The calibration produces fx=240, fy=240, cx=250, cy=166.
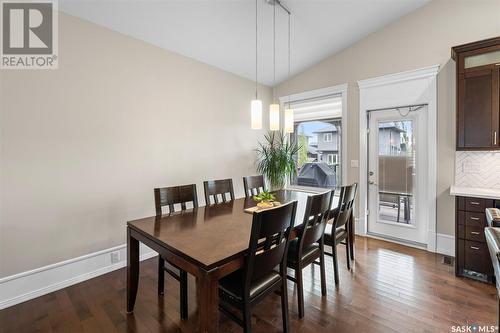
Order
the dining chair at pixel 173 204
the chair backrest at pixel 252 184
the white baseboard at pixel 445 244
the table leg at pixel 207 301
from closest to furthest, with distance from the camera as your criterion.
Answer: the table leg at pixel 207 301 → the dining chair at pixel 173 204 → the white baseboard at pixel 445 244 → the chair backrest at pixel 252 184

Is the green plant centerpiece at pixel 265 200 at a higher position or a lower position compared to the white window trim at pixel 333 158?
lower

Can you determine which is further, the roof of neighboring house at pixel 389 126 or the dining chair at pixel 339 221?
the roof of neighboring house at pixel 389 126

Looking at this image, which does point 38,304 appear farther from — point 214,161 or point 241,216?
point 214,161

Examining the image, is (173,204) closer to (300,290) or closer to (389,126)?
(300,290)

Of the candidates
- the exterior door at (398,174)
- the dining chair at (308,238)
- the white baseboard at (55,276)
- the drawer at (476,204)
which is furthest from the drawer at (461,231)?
the white baseboard at (55,276)

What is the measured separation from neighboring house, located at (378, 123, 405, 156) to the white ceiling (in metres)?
1.49

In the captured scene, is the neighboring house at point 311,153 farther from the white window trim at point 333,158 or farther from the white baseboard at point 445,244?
the white baseboard at point 445,244

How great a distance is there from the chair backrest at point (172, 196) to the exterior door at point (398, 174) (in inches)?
114

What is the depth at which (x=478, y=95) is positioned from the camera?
2.67 meters

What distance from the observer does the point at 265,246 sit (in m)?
1.59

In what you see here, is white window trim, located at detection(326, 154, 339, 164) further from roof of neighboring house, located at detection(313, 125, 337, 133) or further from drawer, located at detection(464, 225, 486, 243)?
drawer, located at detection(464, 225, 486, 243)

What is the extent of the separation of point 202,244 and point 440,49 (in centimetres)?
383

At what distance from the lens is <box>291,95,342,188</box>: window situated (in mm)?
4367

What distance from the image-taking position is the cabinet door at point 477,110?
103 inches
